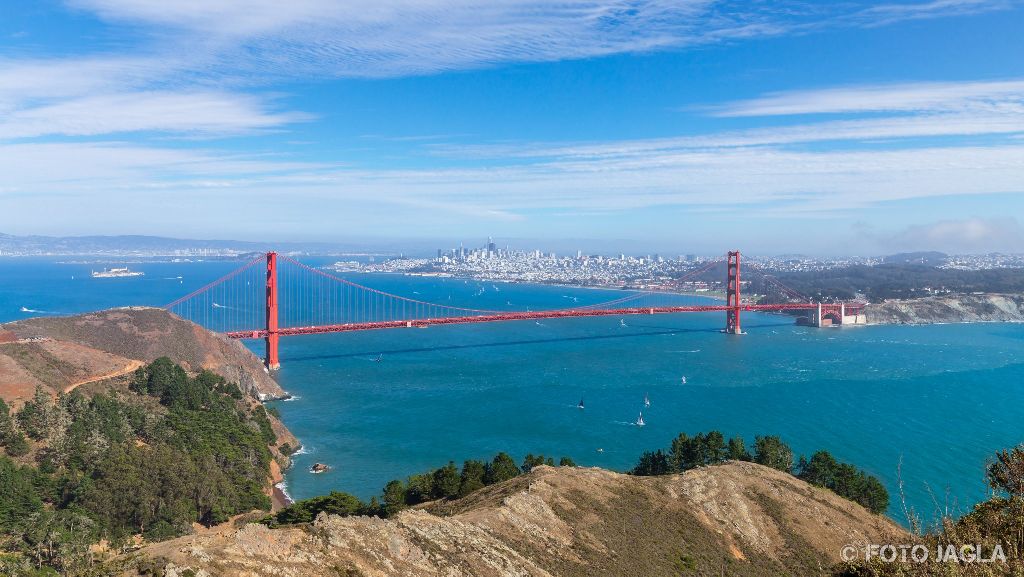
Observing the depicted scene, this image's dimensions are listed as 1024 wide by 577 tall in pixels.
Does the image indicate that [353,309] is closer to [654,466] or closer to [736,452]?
[654,466]

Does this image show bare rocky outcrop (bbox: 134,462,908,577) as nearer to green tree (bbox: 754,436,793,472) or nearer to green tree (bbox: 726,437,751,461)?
green tree (bbox: 754,436,793,472)

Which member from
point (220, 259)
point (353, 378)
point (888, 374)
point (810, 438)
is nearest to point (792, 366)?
point (888, 374)

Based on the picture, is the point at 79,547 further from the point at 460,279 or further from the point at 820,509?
the point at 460,279

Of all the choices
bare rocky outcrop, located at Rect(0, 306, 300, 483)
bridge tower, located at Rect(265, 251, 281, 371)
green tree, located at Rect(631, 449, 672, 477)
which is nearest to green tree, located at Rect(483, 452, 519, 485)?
green tree, located at Rect(631, 449, 672, 477)

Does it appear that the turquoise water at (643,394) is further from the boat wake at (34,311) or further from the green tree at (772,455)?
the green tree at (772,455)

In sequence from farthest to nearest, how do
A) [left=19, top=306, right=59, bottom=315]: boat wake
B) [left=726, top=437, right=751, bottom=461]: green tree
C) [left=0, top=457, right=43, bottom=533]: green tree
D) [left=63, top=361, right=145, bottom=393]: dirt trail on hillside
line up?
1. [left=19, top=306, right=59, bottom=315]: boat wake
2. [left=63, top=361, right=145, bottom=393]: dirt trail on hillside
3. [left=726, top=437, right=751, bottom=461]: green tree
4. [left=0, top=457, right=43, bottom=533]: green tree

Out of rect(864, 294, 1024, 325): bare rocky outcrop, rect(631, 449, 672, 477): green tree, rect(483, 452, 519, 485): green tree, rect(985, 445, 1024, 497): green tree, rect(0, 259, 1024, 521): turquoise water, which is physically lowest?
rect(0, 259, 1024, 521): turquoise water

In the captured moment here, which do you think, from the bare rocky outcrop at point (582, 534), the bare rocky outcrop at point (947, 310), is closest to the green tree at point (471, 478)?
the bare rocky outcrop at point (582, 534)
